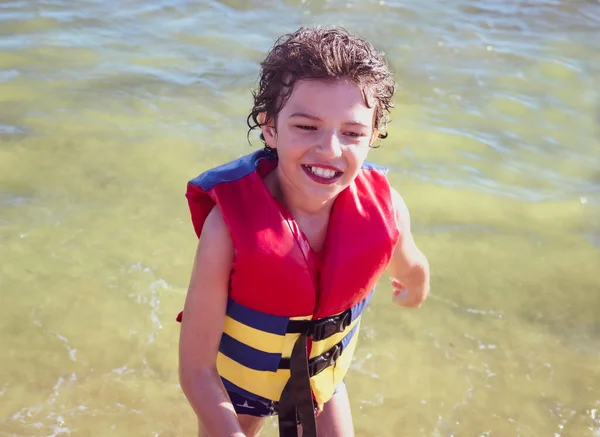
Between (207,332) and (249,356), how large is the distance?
0.88 ft

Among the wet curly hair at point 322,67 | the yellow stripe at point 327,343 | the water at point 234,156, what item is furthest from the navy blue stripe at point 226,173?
the water at point 234,156

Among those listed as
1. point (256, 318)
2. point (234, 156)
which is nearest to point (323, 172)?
point (256, 318)

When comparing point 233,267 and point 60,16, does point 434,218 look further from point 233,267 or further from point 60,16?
point 60,16

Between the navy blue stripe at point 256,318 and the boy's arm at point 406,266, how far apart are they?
0.56m

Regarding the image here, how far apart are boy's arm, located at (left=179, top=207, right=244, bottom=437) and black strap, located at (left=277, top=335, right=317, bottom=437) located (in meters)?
0.28

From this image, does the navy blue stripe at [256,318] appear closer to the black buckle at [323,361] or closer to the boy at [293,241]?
the boy at [293,241]

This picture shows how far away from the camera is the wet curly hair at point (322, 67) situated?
244cm

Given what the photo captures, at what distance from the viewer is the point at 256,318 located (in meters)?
2.53

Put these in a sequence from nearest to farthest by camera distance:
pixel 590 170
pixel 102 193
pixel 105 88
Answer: pixel 102 193, pixel 590 170, pixel 105 88

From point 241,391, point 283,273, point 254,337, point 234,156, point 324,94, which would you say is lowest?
point 234,156

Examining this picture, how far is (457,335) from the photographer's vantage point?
13.4 feet

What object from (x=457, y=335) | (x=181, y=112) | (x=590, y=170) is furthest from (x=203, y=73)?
(x=457, y=335)

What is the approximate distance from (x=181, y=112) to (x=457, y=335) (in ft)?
10.1

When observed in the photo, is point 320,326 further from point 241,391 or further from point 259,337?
point 241,391
